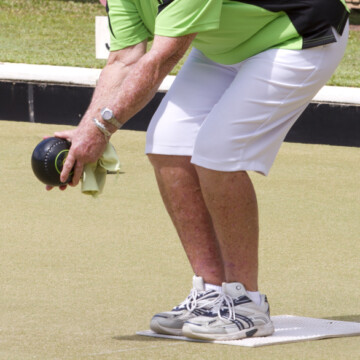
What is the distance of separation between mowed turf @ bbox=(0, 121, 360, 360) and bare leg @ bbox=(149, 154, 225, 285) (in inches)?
10.3

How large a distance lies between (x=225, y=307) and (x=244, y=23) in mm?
801

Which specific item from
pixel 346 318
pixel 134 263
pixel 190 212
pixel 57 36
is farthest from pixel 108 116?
pixel 57 36

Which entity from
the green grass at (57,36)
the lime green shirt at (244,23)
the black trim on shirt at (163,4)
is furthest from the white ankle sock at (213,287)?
the green grass at (57,36)

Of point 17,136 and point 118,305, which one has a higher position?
point 118,305

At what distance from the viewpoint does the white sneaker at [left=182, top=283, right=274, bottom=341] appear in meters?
3.48

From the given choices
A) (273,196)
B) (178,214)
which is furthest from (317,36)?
(273,196)

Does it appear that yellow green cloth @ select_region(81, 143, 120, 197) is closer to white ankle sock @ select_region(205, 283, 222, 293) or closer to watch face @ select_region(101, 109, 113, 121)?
watch face @ select_region(101, 109, 113, 121)

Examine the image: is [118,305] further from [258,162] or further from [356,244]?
[356,244]

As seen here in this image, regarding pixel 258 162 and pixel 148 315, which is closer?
pixel 258 162

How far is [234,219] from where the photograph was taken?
352 centimetres

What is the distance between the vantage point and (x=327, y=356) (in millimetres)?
3336

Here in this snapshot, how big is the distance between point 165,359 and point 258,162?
632 mm

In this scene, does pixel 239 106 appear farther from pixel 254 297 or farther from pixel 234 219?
pixel 254 297

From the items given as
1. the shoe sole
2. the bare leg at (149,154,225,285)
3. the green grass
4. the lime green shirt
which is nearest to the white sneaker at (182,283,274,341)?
the shoe sole
